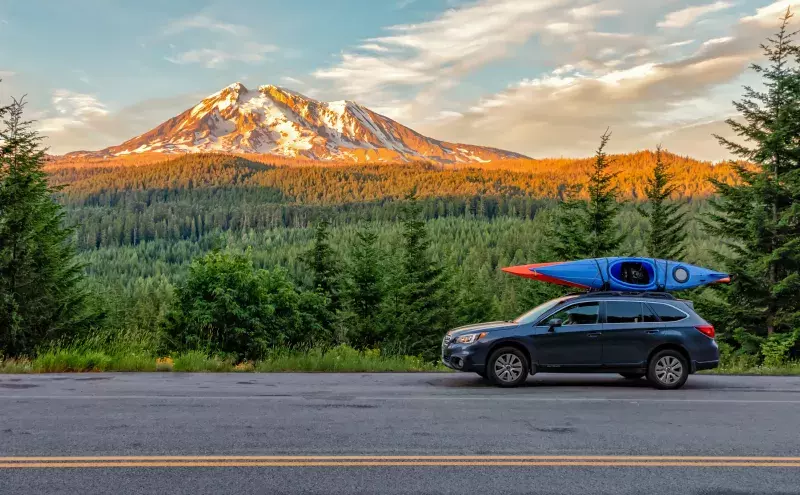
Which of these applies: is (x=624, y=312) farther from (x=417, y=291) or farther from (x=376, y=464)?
(x=417, y=291)

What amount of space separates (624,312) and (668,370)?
125 cm

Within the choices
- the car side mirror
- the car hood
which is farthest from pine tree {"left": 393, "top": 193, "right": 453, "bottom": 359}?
the car side mirror

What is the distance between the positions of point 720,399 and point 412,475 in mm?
6609

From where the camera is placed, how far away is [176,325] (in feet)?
77.5

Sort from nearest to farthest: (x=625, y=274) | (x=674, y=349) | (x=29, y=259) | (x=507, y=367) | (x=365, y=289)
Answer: (x=507, y=367), (x=674, y=349), (x=625, y=274), (x=29, y=259), (x=365, y=289)

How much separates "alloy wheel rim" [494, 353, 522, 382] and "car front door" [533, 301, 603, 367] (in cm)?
37

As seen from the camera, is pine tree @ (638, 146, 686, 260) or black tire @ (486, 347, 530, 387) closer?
black tire @ (486, 347, 530, 387)

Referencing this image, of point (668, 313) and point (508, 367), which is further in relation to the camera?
point (668, 313)

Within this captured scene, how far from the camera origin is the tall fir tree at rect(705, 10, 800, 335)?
24.4 m

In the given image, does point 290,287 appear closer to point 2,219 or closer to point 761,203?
point 2,219

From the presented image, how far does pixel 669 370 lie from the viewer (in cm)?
1121

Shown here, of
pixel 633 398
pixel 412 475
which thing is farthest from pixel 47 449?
pixel 633 398

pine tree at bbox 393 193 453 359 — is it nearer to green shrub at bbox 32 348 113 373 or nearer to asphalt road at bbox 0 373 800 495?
green shrub at bbox 32 348 113 373

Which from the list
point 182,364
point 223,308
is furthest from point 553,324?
point 223,308
